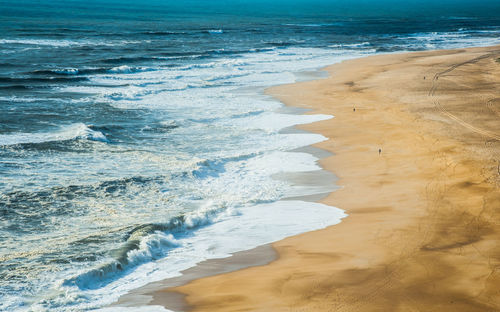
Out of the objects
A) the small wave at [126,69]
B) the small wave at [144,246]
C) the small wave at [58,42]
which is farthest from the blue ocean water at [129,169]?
the small wave at [58,42]

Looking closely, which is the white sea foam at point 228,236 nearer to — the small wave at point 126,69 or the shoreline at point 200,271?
the shoreline at point 200,271

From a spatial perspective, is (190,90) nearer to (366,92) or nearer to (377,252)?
(366,92)

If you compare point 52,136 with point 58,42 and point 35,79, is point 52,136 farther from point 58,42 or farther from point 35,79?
point 58,42

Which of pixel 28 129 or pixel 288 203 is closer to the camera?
pixel 288 203

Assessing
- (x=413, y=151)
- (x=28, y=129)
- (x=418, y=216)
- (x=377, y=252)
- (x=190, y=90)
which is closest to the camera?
(x=377, y=252)

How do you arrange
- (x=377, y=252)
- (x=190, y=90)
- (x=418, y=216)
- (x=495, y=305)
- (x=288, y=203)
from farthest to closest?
1. (x=190, y=90)
2. (x=288, y=203)
3. (x=418, y=216)
4. (x=377, y=252)
5. (x=495, y=305)

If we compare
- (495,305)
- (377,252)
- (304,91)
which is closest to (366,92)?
(304,91)

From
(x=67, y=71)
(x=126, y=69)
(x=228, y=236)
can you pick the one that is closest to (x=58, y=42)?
(x=126, y=69)
